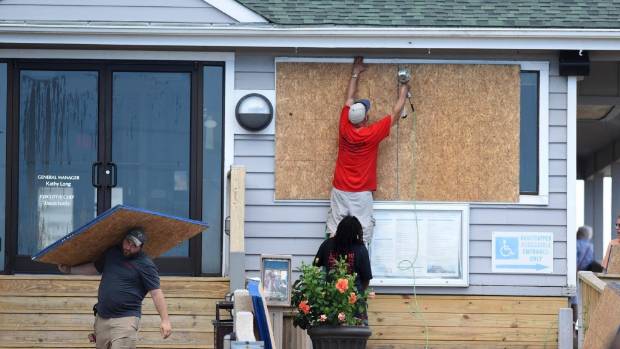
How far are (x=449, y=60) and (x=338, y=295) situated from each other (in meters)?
3.09

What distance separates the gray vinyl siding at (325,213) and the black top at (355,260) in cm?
103

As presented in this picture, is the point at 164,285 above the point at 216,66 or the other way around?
the other way around

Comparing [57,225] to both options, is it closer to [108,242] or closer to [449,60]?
[108,242]

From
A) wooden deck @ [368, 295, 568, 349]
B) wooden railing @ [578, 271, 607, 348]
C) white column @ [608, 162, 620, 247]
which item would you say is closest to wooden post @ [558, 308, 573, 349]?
wooden railing @ [578, 271, 607, 348]

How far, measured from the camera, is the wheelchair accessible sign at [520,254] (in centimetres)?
1221

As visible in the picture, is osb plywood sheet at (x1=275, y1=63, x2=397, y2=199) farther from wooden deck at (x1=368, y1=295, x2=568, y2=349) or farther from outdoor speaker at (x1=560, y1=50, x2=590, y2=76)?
outdoor speaker at (x1=560, y1=50, x2=590, y2=76)

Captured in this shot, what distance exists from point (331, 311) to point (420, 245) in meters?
2.11

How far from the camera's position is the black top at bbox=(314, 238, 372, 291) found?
10930mm

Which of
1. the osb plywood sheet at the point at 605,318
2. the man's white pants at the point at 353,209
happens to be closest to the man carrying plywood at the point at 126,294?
the man's white pants at the point at 353,209

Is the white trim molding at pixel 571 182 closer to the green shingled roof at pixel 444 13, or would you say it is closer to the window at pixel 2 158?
the green shingled roof at pixel 444 13

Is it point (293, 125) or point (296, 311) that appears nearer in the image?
point (296, 311)

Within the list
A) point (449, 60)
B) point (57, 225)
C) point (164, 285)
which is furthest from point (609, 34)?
point (57, 225)

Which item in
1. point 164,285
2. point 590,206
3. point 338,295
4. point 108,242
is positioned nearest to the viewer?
point 108,242

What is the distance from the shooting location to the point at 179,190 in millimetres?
12266
